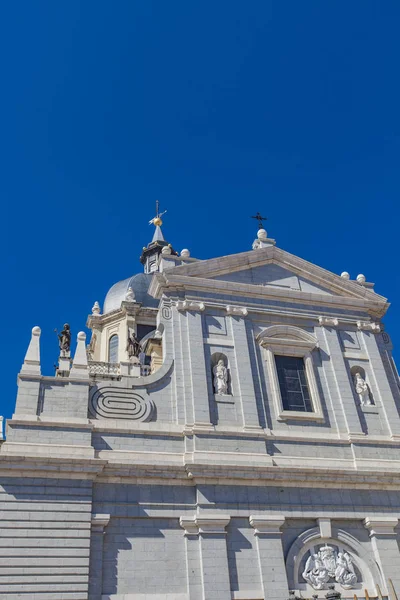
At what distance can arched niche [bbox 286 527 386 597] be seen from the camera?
55.6 feet

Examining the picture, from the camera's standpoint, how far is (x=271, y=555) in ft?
55.2

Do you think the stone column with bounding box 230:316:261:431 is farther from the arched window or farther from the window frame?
the arched window

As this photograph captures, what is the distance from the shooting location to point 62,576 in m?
14.8

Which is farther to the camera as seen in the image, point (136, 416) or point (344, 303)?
point (344, 303)

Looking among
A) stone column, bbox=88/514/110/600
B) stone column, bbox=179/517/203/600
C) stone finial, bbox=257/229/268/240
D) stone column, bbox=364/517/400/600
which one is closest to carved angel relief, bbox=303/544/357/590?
stone column, bbox=364/517/400/600

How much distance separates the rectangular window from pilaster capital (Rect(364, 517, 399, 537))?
13.3 ft

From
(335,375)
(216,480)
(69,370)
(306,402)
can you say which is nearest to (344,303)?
(335,375)

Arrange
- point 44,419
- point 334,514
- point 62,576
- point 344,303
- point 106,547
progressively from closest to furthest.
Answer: point 62,576 < point 106,547 < point 44,419 < point 334,514 < point 344,303

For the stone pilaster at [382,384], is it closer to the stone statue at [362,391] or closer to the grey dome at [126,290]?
the stone statue at [362,391]

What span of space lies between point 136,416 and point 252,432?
3735 millimetres

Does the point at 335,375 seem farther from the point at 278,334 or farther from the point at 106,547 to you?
the point at 106,547

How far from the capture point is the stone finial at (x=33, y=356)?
1769cm

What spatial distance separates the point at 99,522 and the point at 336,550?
24.0 ft

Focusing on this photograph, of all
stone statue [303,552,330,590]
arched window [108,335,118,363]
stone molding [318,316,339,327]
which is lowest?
stone statue [303,552,330,590]
